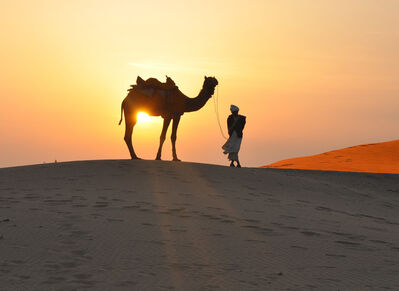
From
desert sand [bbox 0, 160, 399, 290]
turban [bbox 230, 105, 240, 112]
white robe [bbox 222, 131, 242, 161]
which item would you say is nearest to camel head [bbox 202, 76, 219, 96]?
turban [bbox 230, 105, 240, 112]

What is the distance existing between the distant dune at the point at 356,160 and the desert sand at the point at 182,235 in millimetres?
16786

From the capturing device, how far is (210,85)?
20.1m

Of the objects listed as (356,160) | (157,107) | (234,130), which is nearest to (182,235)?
(157,107)

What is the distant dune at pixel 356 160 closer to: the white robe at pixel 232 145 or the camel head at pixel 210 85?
the white robe at pixel 232 145

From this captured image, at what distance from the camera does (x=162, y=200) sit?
1267 cm

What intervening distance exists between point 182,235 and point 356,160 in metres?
29.3

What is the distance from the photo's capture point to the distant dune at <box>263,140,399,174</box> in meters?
33.5

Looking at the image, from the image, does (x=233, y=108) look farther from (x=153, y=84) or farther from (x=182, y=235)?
(x=182, y=235)

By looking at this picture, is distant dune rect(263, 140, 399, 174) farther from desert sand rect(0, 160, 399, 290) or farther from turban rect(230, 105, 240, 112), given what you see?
desert sand rect(0, 160, 399, 290)

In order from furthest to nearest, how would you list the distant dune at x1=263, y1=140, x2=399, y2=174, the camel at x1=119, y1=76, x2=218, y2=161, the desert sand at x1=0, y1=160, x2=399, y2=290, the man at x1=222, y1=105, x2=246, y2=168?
the distant dune at x1=263, y1=140, x2=399, y2=174, the man at x1=222, y1=105, x2=246, y2=168, the camel at x1=119, y1=76, x2=218, y2=161, the desert sand at x1=0, y1=160, x2=399, y2=290

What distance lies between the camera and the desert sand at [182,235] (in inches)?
295

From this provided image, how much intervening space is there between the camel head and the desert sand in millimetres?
3921

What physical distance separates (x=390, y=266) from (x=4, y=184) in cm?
987

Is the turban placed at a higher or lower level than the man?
higher
